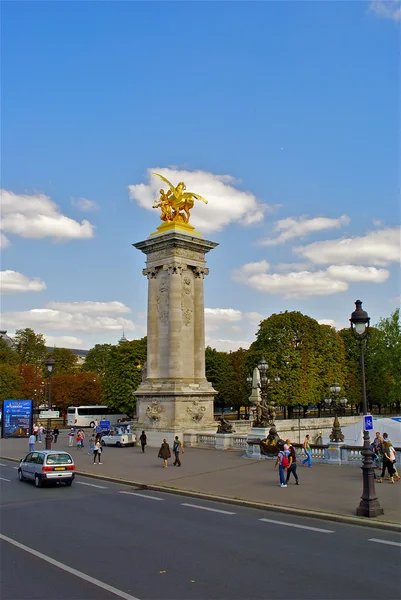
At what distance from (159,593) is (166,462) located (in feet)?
67.9

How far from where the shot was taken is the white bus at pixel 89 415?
83.9 metres

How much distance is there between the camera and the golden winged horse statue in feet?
154

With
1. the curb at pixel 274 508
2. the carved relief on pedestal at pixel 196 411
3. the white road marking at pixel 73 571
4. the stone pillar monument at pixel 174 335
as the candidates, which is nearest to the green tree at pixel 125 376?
the stone pillar monument at pixel 174 335

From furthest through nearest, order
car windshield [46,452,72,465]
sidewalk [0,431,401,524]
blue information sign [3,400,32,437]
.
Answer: blue information sign [3,400,32,437] < car windshield [46,452,72,465] < sidewalk [0,431,401,524]

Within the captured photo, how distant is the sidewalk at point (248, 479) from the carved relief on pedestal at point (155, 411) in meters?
4.87

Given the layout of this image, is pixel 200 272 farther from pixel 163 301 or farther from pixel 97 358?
pixel 97 358

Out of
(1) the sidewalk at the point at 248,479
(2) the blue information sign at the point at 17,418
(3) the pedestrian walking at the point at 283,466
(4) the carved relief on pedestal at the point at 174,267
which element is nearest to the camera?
Result: (1) the sidewalk at the point at 248,479

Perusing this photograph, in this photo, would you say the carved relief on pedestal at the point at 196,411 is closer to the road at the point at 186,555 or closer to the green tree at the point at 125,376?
the road at the point at 186,555

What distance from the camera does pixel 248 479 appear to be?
25281mm

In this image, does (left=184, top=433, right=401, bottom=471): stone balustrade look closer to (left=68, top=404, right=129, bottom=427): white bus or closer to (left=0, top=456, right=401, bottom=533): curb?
(left=0, top=456, right=401, bottom=533): curb

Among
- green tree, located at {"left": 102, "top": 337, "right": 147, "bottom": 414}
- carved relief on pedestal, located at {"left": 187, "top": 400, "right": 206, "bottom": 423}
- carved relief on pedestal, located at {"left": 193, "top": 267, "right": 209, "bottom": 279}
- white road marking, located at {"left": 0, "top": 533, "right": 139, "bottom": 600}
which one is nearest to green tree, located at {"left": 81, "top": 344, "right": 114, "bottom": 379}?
green tree, located at {"left": 102, "top": 337, "right": 147, "bottom": 414}

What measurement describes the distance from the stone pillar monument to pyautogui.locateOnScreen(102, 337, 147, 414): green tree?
3212cm

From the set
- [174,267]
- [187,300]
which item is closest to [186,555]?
[174,267]

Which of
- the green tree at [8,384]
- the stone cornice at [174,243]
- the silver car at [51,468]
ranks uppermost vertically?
the stone cornice at [174,243]
